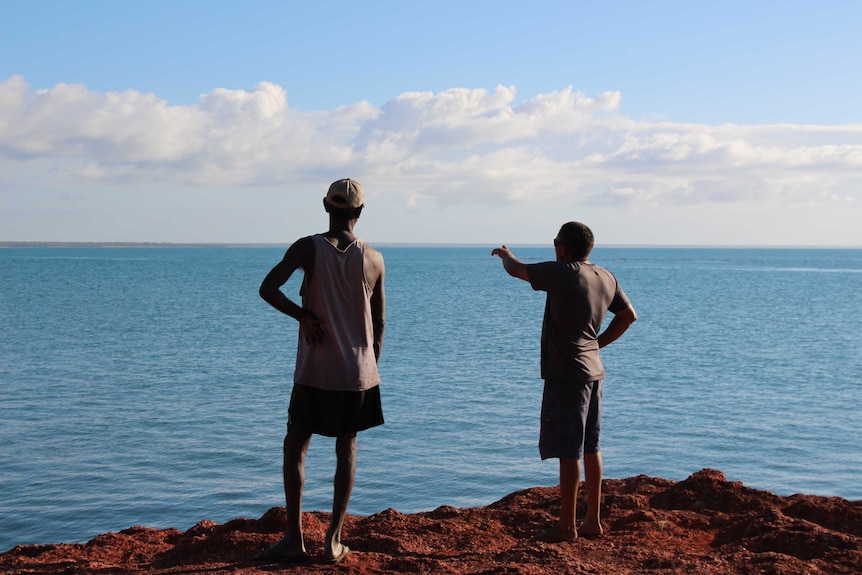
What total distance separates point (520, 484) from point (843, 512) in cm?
539

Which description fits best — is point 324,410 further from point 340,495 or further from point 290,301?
point 290,301

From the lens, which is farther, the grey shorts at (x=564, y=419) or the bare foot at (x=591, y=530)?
the bare foot at (x=591, y=530)

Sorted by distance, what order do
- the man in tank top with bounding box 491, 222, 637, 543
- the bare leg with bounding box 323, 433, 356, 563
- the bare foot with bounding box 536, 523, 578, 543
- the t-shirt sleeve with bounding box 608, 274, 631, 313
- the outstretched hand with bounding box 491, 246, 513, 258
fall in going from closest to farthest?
the bare leg with bounding box 323, 433, 356, 563, the man in tank top with bounding box 491, 222, 637, 543, the bare foot with bounding box 536, 523, 578, 543, the outstretched hand with bounding box 491, 246, 513, 258, the t-shirt sleeve with bounding box 608, 274, 631, 313

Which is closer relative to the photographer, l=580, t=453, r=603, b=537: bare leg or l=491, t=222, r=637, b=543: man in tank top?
l=491, t=222, r=637, b=543: man in tank top

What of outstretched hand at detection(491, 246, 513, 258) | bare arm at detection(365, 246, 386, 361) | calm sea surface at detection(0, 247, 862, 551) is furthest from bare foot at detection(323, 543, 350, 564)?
calm sea surface at detection(0, 247, 862, 551)

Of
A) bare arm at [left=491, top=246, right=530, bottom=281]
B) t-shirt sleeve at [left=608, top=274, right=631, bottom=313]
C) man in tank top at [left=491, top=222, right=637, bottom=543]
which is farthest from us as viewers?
t-shirt sleeve at [left=608, top=274, right=631, bottom=313]

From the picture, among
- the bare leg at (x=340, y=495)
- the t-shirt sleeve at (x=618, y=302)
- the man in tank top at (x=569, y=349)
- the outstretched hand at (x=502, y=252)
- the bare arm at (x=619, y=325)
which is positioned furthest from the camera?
the bare arm at (x=619, y=325)

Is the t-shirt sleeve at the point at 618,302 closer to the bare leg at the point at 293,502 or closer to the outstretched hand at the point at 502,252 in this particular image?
the outstretched hand at the point at 502,252

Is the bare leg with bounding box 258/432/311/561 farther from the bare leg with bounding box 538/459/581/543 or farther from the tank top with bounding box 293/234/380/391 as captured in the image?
the bare leg with bounding box 538/459/581/543

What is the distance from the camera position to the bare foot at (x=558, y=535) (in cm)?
554

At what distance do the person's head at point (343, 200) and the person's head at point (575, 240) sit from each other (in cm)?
130

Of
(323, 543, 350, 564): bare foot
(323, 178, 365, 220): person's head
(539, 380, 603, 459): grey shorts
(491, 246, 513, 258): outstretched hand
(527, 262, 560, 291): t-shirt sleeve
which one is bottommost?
(323, 543, 350, 564): bare foot

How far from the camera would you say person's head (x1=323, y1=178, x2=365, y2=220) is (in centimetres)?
504

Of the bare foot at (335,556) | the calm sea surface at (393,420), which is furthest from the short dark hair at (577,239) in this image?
the calm sea surface at (393,420)
